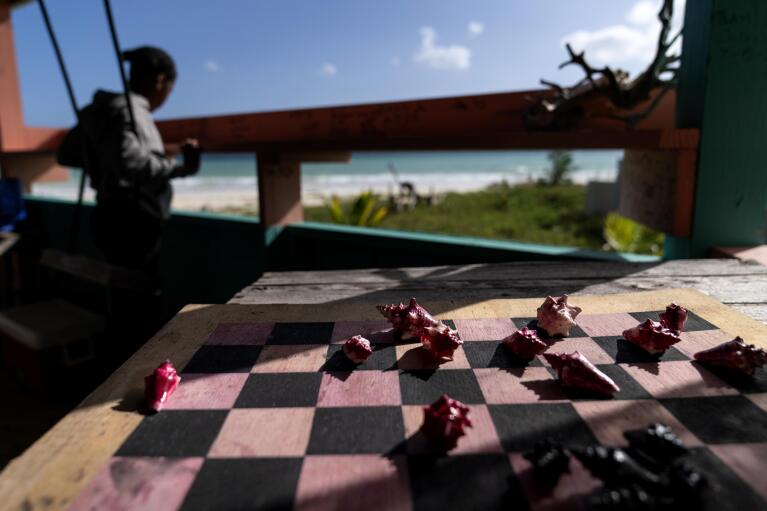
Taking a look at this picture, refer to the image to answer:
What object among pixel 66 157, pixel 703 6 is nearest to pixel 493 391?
pixel 703 6

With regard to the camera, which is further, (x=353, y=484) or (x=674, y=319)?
(x=674, y=319)

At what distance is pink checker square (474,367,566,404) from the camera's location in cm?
79

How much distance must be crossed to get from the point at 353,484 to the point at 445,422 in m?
0.15

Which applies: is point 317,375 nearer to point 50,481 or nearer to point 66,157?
point 50,481

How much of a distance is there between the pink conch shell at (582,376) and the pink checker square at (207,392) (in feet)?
1.72

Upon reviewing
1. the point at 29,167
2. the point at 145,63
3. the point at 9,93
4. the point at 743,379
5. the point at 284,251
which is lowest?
the point at 284,251

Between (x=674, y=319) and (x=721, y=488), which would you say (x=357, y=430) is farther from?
(x=674, y=319)

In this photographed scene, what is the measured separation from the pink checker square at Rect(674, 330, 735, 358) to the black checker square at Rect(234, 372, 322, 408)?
0.67m

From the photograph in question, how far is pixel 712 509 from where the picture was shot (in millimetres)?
555

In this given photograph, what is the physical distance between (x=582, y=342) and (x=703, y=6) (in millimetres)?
1539

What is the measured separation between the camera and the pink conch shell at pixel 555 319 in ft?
3.41

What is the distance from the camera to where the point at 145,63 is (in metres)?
2.37

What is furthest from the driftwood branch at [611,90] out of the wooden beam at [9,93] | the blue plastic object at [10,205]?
the wooden beam at [9,93]

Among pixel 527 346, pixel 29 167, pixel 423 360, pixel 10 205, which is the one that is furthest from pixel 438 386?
pixel 29 167
